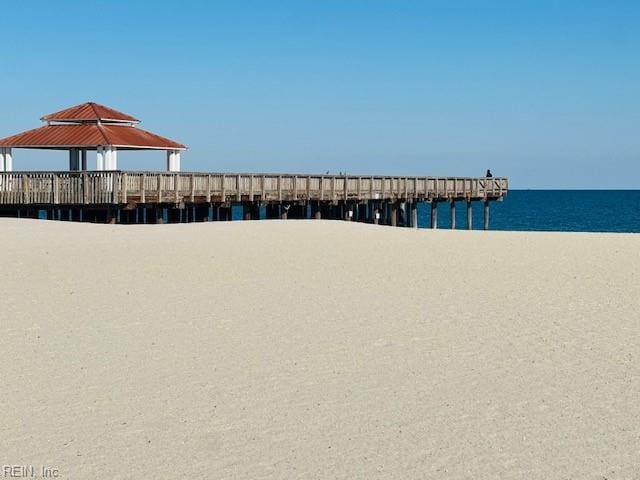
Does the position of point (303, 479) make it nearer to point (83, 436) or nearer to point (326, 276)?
point (83, 436)

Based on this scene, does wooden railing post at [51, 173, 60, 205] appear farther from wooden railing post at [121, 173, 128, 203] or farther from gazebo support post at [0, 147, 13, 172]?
gazebo support post at [0, 147, 13, 172]

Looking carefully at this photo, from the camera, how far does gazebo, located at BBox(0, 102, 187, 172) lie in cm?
3519

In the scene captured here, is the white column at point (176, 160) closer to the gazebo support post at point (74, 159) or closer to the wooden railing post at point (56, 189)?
the gazebo support post at point (74, 159)

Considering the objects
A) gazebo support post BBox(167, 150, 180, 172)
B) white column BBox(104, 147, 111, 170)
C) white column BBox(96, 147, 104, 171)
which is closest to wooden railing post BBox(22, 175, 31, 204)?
white column BBox(96, 147, 104, 171)

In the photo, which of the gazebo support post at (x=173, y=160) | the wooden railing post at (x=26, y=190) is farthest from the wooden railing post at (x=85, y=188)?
the gazebo support post at (x=173, y=160)

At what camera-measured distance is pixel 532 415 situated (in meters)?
7.28

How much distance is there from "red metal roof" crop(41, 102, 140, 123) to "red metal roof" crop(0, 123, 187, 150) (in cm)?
26

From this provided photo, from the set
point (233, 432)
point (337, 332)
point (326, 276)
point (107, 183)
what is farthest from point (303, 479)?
point (107, 183)

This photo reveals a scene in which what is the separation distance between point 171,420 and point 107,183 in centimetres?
2492

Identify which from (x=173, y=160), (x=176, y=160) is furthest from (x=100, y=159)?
(x=176, y=160)

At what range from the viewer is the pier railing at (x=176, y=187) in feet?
103

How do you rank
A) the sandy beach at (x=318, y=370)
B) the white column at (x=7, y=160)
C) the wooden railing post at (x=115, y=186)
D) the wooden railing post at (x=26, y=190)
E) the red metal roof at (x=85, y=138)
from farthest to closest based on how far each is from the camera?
the white column at (x=7, y=160), the red metal roof at (x=85, y=138), the wooden railing post at (x=26, y=190), the wooden railing post at (x=115, y=186), the sandy beach at (x=318, y=370)

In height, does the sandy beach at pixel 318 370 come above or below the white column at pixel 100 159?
below

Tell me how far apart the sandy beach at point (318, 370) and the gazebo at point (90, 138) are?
17566 mm
